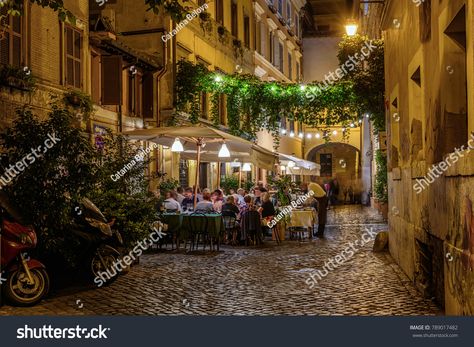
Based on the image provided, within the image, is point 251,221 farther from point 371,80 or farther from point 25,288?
point 25,288

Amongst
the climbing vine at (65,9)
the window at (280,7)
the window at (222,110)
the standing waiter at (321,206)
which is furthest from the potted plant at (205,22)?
the climbing vine at (65,9)

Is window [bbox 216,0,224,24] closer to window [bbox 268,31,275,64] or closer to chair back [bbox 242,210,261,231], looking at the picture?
window [bbox 268,31,275,64]

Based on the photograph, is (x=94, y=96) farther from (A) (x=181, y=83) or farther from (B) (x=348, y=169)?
(B) (x=348, y=169)

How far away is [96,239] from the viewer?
30.8ft

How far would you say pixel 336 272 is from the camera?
10961 millimetres

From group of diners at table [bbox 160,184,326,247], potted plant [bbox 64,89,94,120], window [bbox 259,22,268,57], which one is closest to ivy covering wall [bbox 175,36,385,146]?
group of diners at table [bbox 160,184,326,247]

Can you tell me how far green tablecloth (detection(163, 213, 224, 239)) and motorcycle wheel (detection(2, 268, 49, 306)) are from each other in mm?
5766

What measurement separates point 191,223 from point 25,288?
619cm

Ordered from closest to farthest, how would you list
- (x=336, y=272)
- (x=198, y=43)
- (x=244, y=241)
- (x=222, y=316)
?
1. (x=222, y=316)
2. (x=336, y=272)
3. (x=244, y=241)
4. (x=198, y=43)

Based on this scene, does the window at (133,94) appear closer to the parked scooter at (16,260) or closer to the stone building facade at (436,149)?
the stone building facade at (436,149)

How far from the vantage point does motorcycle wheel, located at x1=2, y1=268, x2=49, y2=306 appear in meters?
7.91

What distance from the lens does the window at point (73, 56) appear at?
14.8 meters

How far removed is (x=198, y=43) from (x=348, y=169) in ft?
86.8

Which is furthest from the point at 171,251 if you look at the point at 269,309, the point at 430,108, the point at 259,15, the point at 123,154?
the point at 259,15
